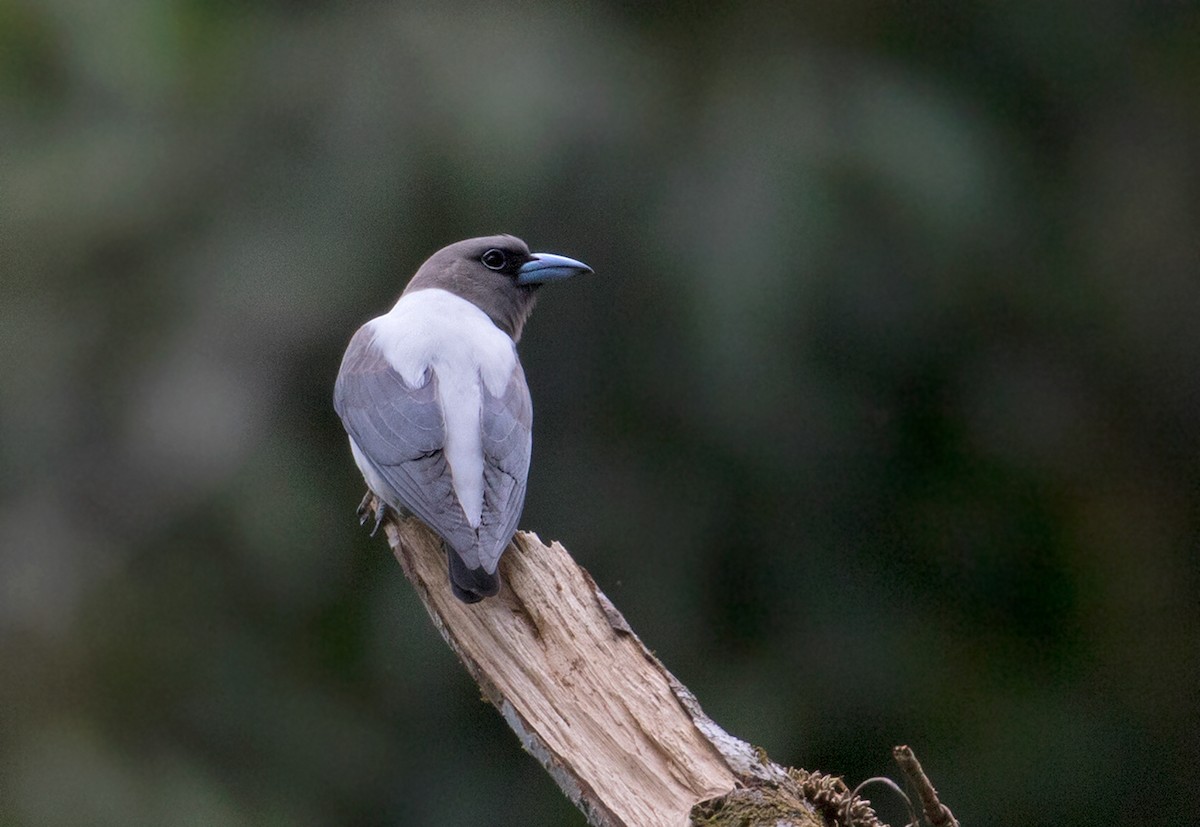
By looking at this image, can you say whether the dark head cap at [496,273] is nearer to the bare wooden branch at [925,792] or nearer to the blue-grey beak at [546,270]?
the blue-grey beak at [546,270]

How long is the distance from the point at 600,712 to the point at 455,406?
1.22 meters

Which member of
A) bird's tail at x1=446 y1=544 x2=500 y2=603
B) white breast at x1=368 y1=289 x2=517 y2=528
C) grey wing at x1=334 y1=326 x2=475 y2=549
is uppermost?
white breast at x1=368 y1=289 x2=517 y2=528

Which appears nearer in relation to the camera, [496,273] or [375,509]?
[375,509]

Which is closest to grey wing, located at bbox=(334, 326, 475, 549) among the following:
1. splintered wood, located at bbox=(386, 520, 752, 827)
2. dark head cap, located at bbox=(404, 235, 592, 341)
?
splintered wood, located at bbox=(386, 520, 752, 827)

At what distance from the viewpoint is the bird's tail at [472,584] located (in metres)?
3.30

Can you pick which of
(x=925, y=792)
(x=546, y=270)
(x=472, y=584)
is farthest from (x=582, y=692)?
(x=546, y=270)

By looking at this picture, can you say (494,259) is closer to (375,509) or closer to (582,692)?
(375,509)

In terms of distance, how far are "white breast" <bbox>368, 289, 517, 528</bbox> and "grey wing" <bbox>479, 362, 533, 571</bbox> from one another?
21 mm

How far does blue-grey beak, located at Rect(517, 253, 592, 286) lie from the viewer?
4918mm

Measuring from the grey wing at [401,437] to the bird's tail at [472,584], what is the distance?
8 centimetres

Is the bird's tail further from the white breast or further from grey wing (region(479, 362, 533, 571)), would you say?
the white breast

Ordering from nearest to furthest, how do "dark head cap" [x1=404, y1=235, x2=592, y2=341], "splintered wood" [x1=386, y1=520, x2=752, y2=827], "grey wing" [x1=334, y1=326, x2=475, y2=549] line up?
"splintered wood" [x1=386, y1=520, x2=752, y2=827], "grey wing" [x1=334, y1=326, x2=475, y2=549], "dark head cap" [x1=404, y1=235, x2=592, y2=341]

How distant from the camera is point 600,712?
304 centimetres

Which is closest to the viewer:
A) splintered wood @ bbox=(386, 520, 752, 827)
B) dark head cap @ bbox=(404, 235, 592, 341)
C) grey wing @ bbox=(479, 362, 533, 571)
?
splintered wood @ bbox=(386, 520, 752, 827)
